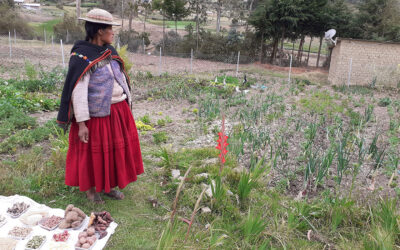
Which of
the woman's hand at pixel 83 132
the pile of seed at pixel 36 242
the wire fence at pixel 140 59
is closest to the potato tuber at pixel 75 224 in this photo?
the pile of seed at pixel 36 242

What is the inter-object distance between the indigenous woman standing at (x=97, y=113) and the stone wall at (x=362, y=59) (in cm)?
1285

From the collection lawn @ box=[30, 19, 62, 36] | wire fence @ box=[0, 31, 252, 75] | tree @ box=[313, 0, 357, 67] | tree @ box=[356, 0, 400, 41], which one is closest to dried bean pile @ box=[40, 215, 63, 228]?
wire fence @ box=[0, 31, 252, 75]

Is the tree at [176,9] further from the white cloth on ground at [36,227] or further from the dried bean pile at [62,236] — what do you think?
the dried bean pile at [62,236]

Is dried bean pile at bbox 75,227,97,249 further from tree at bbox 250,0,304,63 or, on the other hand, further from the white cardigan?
tree at bbox 250,0,304,63

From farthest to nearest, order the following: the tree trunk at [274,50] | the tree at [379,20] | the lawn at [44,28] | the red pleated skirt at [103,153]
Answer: the lawn at [44,28] < the tree trunk at [274,50] < the tree at [379,20] < the red pleated skirt at [103,153]

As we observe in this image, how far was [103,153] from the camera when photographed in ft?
9.10

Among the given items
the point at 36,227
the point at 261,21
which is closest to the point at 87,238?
the point at 36,227

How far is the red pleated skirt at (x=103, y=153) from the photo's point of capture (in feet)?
8.98

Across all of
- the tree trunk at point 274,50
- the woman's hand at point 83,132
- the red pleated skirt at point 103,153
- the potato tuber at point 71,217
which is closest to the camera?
the potato tuber at point 71,217

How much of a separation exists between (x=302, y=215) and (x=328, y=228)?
325 mm

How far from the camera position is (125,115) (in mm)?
2957

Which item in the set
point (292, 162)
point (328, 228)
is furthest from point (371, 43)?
point (328, 228)

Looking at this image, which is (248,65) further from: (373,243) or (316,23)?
(373,243)

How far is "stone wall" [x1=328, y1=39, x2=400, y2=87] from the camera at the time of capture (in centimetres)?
1327
